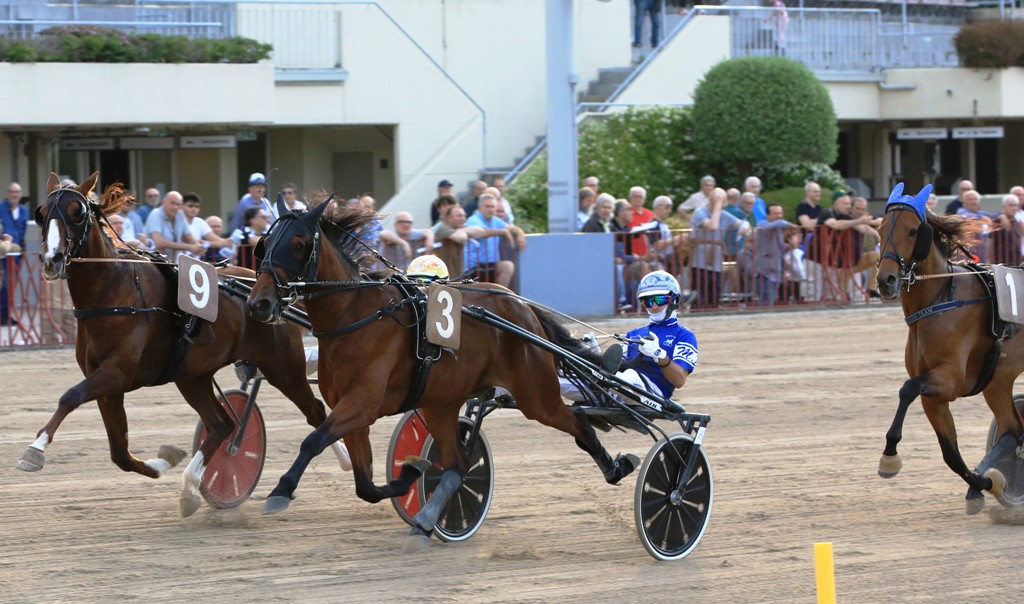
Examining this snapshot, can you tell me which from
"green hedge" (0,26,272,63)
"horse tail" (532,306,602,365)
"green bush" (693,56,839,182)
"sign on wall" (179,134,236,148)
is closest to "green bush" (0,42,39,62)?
"green hedge" (0,26,272,63)

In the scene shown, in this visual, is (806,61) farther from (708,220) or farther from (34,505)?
(34,505)

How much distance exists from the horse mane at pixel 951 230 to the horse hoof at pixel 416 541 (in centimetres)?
313

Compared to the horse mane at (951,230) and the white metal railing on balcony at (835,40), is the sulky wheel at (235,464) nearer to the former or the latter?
the horse mane at (951,230)

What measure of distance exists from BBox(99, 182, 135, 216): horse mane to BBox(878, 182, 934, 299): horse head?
3946mm

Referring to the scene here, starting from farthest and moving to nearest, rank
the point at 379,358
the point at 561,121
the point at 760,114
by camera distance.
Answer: the point at 760,114, the point at 561,121, the point at 379,358

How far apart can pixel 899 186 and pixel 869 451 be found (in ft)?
7.62

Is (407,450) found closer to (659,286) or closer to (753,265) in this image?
(659,286)

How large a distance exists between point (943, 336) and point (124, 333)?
414 cm

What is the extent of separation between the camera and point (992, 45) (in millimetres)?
24438

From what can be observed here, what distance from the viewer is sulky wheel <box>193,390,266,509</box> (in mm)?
7629

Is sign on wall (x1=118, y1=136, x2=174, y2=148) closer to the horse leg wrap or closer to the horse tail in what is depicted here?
the horse tail

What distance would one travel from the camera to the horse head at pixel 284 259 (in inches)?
244

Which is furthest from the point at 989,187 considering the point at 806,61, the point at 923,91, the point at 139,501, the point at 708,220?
the point at 139,501

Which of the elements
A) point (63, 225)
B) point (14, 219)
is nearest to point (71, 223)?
point (63, 225)
